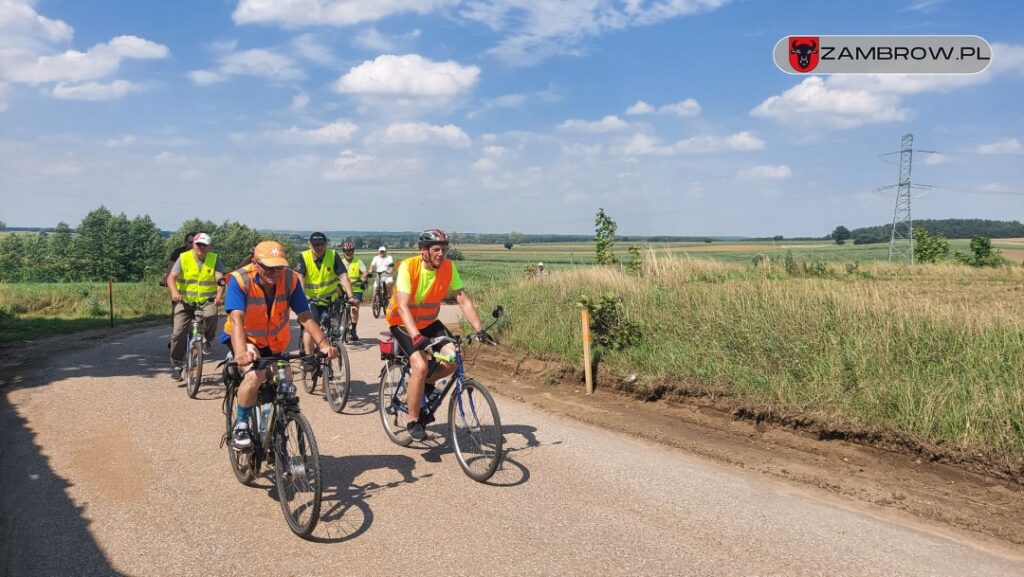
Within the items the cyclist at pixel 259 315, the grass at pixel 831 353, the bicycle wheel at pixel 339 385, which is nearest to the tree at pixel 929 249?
the grass at pixel 831 353

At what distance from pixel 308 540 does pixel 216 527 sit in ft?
2.45

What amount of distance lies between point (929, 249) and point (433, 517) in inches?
2024

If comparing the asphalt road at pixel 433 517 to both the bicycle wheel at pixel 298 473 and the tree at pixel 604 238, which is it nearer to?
the bicycle wheel at pixel 298 473

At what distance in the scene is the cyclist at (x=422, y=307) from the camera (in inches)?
240

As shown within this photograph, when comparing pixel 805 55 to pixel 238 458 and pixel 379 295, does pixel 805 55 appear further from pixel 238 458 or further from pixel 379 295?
pixel 238 458

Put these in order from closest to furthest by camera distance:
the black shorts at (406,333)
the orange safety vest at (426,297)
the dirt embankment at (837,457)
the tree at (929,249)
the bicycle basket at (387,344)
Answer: the dirt embankment at (837,457)
the orange safety vest at (426,297)
the black shorts at (406,333)
the bicycle basket at (387,344)
the tree at (929,249)

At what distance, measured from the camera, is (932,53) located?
15.3 metres

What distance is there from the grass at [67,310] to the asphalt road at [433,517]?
38.7 feet

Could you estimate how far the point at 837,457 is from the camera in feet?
21.1

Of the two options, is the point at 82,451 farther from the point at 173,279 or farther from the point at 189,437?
the point at 173,279

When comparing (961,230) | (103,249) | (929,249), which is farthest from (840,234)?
(103,249)

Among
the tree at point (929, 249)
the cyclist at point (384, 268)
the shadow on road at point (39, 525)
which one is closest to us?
the shadow on road at point (39, 525)

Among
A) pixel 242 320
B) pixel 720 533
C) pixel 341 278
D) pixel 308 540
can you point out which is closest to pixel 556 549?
pixel 720 533

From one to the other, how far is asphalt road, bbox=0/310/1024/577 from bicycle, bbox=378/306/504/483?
0.18 meters
